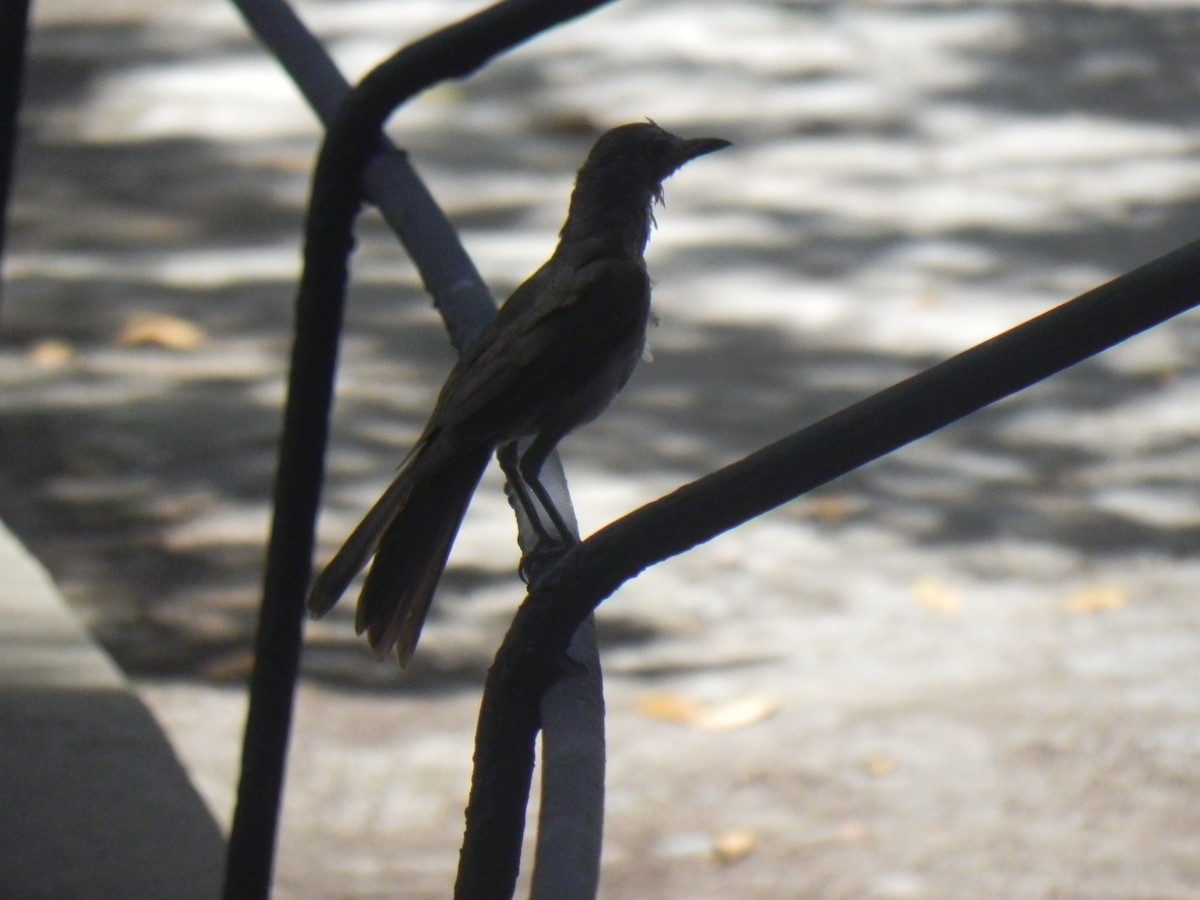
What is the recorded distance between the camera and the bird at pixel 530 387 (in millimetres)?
2256

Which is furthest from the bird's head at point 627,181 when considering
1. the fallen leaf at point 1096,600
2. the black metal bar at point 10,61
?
the fallen leaf at point 1096,600

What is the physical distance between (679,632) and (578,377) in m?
3.23

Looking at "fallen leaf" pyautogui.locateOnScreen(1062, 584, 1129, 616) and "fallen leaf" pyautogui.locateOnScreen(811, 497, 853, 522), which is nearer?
"fallen leaf" pyautogui.locateOnScreen(1062, 584, 1129, 616)

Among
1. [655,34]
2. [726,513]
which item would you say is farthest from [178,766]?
[655,34]

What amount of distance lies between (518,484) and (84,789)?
3.33 feet

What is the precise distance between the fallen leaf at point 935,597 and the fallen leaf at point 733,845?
1361 mm

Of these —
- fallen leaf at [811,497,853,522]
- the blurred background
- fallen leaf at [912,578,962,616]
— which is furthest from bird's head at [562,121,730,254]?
fallen leaf at [811,497,853,522]

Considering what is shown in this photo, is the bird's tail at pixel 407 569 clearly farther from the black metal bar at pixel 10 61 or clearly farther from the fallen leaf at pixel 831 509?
the fallen leaf at pixel 831 509

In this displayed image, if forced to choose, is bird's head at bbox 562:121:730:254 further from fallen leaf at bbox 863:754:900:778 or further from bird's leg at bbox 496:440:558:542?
fallen leaf at bbox 863:754:900:778

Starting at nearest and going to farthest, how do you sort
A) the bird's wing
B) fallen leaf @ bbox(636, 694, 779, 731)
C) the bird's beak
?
the bird's wing
the bird's beak
fallen leaf @ bbox(636, 694, 779, 731)

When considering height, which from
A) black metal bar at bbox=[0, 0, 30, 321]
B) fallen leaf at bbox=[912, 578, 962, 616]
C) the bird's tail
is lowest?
fallen leaf at bbox=[912, 578, 962, 616]

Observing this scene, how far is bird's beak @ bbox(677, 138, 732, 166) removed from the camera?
2848 mm

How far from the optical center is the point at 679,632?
5.71 m

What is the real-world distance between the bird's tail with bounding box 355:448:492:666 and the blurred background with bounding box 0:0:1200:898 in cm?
232
